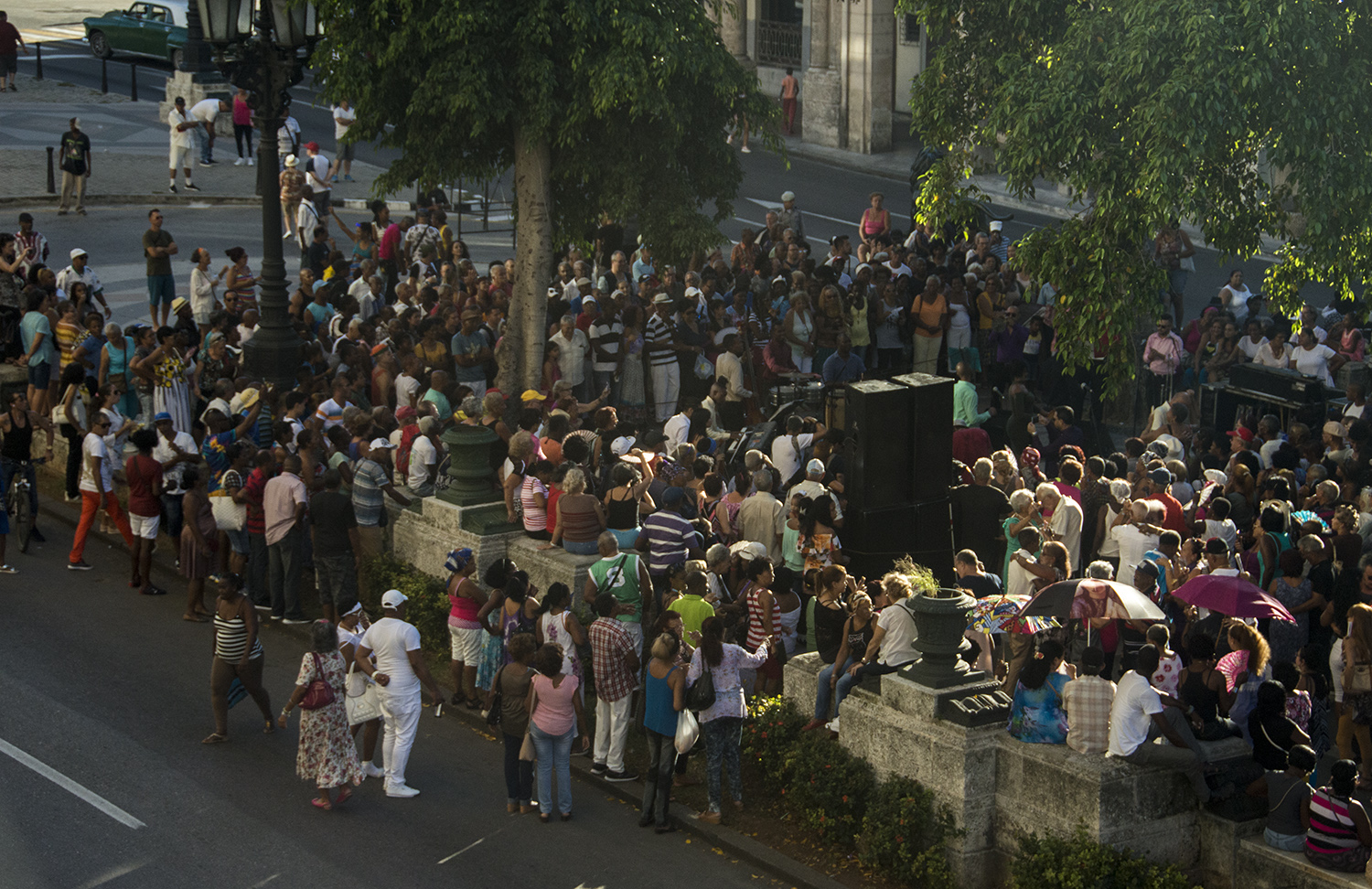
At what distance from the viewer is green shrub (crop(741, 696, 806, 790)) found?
12391 mm

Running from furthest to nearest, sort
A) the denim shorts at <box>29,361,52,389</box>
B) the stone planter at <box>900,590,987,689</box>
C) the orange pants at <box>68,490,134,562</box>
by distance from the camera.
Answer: the denim shorts at <box>29,361,52,389</box> < the orange pants at <box>68,490,134,562</box> < the stone planter at <box>900,590,987,689</box>

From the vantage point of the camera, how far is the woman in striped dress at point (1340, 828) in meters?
9.75

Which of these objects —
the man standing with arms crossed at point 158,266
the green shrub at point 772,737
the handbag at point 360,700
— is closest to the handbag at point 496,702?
the handbag at point 360,700

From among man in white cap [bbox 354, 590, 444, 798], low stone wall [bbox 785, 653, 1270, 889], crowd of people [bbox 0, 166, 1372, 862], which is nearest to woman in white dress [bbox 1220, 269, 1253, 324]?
crowd of people [bbox 0, 166, 1372, 862]

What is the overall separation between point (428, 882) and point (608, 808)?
1693 mm

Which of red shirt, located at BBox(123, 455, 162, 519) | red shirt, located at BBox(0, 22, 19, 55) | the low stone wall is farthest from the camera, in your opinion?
red shirt, located at BBox(0, 22, 19, 55)

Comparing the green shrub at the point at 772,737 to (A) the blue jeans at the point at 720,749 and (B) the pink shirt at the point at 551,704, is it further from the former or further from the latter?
(B) the pink shirt at the point at 551,704

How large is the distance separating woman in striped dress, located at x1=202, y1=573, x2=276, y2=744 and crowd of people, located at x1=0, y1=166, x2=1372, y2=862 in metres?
0.03

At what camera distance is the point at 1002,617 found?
1181 centimetres

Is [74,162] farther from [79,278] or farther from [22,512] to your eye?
[22,512]

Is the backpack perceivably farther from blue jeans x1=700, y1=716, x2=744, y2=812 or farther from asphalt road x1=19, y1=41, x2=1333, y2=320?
asphalt road x1=19, y1=41, x2=1333, y2=320

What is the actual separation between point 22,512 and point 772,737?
9564 mm

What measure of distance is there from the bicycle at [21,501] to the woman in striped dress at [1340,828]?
13.5 m

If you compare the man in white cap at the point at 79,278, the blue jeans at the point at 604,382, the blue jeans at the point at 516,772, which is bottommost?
the blue jeans at the point at 516,772
